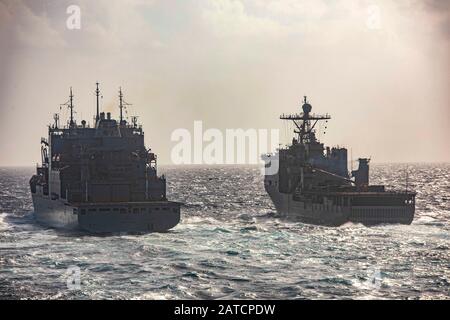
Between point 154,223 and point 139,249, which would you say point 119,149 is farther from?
point 139,249

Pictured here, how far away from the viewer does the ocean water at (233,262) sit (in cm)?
4438

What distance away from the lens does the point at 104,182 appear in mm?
78812

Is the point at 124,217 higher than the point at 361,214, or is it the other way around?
the point at 124,217

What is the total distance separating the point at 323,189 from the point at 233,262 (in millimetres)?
36502

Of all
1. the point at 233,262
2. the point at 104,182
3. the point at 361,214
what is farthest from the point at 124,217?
the point at 361,214

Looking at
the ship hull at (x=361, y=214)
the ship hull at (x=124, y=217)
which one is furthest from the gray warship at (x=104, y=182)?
the ship hull at (x=361, y=214)

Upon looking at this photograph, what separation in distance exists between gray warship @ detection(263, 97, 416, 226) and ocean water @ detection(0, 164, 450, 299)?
2.12 m

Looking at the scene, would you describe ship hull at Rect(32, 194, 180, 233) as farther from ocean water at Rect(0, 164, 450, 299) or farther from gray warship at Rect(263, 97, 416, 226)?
gray warship at Rect(263, 97, 416, 226)

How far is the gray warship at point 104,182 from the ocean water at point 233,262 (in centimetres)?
209

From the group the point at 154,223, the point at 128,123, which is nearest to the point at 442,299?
the point at 154,223

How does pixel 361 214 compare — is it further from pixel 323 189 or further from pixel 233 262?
pixel 233 262

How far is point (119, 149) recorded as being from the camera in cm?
8206

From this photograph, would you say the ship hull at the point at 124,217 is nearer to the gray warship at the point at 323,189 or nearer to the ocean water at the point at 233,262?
the ocean water at the point at 233,262
